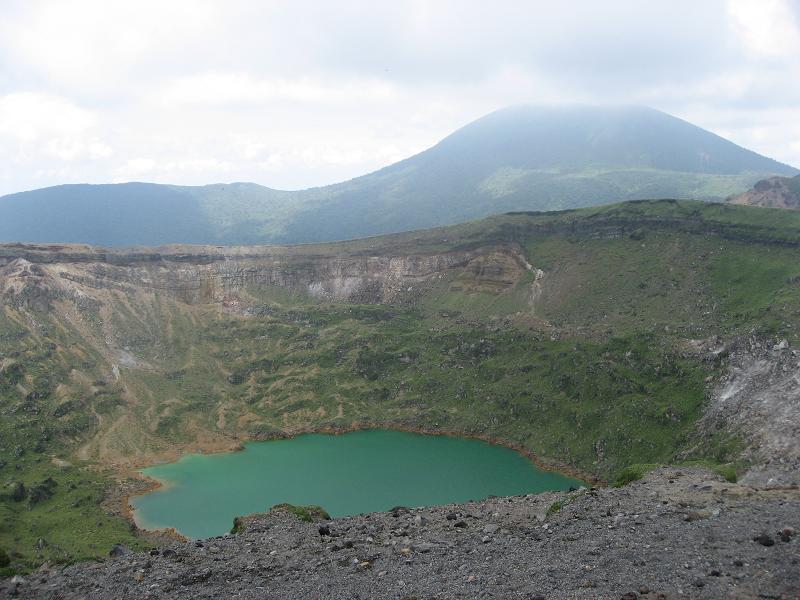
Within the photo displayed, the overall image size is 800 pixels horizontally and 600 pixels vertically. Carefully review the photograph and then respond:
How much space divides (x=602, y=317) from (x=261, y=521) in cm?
5971

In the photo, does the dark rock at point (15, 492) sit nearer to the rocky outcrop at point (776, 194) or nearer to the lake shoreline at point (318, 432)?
the lake shoreline at point (318, 432)

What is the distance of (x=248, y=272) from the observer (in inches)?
4387

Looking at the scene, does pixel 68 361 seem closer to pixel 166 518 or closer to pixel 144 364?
pixel 144 364

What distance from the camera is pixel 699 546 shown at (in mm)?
18453

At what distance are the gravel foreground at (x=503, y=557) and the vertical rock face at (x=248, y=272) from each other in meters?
70.8

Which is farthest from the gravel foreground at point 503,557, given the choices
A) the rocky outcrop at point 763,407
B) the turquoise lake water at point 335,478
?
the turquoise lake water at point 335,478

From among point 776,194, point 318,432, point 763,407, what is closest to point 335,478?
point 318,432

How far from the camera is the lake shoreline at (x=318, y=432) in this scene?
179 feet

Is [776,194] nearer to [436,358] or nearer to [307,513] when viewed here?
[436,358]

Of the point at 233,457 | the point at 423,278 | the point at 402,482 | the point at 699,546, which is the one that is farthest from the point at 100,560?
the point at 423,278

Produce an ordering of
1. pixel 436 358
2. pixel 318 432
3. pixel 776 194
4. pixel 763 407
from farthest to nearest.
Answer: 1. pixel 776 194
2. pixel 436 358
3. pixel 318 432
4. pixel 763 407

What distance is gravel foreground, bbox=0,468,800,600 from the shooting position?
1645cm

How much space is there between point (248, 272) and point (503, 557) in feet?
321

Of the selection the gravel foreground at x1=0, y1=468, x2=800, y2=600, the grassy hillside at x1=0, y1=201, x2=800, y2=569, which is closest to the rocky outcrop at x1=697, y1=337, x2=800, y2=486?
the grassy hillside at x1=0, y1=201, x2=800, y2=569
